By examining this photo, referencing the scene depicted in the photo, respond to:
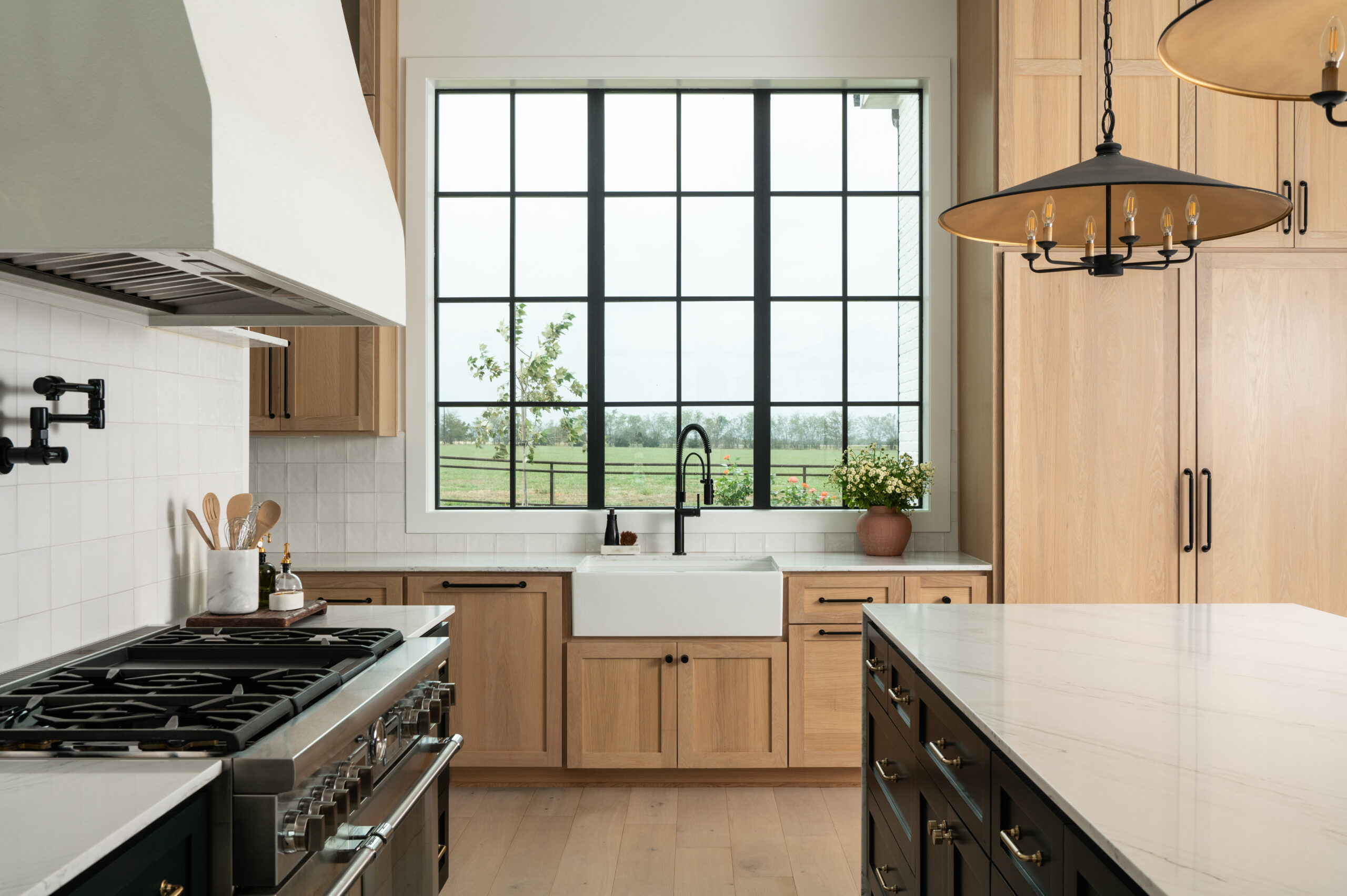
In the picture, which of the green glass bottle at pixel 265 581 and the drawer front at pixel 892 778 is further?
the green glass bottle at pixel 265 581

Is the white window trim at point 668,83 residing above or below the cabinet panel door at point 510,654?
above

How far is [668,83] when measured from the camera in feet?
13.1

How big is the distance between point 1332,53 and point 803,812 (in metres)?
Answer: 2.86

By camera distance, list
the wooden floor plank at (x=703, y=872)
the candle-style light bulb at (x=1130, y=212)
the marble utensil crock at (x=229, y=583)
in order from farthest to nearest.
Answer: the wooden floor plank at (x=703, y=872) → the marble utensil crock at (x=229, y=583) → the candle-style light bulb at (x=1130, y=212)

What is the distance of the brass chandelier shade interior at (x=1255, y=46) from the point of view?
1200mm

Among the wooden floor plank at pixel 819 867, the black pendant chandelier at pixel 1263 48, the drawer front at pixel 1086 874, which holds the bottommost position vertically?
the wooden floor plank at pixel 819 867

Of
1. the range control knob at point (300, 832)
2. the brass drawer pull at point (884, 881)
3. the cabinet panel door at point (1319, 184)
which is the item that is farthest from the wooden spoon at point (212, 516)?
the cabinet panel door at point (1319, 184)

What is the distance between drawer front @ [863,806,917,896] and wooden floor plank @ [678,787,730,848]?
29.6 inches

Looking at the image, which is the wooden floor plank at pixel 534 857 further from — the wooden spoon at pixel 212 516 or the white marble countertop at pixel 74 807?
the white marble countertop at pixel 74 807

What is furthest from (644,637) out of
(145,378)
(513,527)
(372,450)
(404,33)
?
(404,33)

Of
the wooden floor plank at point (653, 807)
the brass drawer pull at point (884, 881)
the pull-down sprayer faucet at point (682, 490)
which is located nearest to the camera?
the brass drawer pull at point (884, 881)

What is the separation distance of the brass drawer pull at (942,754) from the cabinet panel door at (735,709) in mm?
1613

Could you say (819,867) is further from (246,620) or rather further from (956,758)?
(246,620)

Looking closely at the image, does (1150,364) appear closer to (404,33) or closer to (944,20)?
(944,20)
